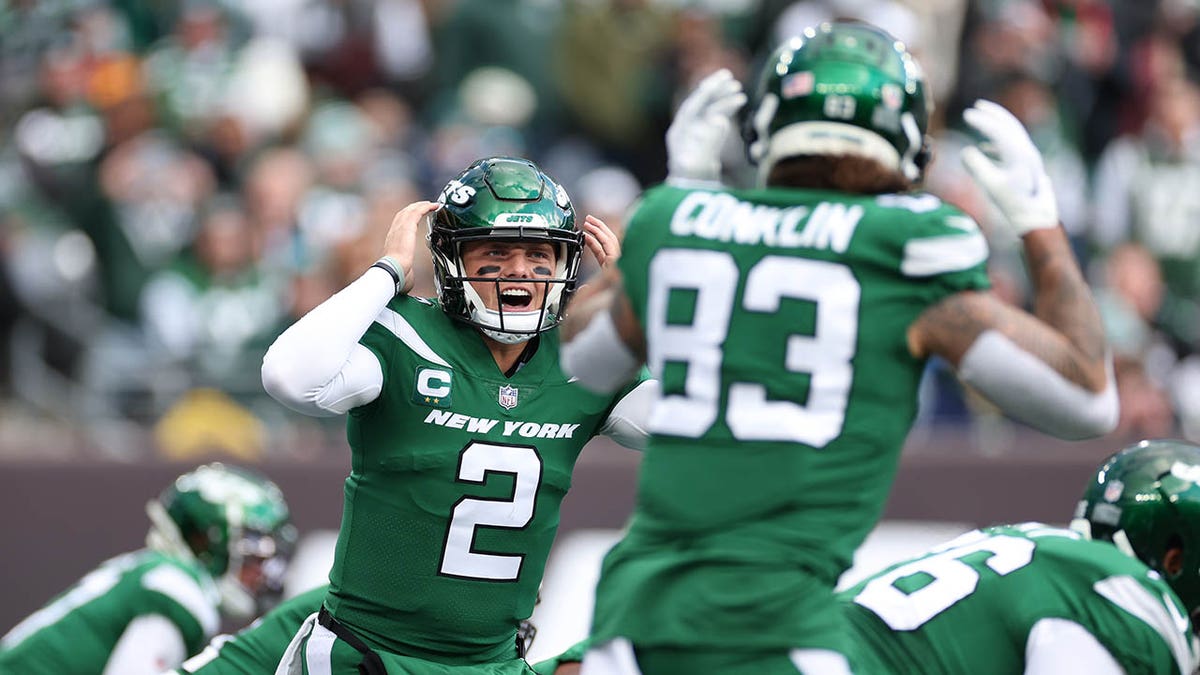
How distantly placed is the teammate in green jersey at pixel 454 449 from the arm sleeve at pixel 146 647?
3.69 ft

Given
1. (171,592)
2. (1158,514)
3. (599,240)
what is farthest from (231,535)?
(1158,514)

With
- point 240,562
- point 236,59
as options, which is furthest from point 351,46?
point 240,562

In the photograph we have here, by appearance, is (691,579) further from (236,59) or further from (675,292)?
(236,59)

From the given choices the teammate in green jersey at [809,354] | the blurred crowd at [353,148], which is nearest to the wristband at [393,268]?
the teammate in green jersey at [809,354]

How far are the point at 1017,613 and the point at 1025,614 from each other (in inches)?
0.7

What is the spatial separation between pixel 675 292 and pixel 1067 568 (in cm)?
108

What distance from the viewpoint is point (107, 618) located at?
580 centimetres

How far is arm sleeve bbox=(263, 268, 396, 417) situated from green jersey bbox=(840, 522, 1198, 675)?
4.36ft

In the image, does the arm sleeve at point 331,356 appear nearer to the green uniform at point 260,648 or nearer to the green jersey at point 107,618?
the green uniform at point 260,648

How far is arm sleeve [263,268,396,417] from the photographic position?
433 centimetres

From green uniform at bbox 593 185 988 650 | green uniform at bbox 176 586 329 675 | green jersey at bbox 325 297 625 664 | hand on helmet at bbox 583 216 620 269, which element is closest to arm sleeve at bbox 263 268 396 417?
green jersey at bbox 325 297 625 664

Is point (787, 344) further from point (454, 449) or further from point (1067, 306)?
point (454, 449)

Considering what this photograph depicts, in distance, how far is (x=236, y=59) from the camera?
39.4 feet

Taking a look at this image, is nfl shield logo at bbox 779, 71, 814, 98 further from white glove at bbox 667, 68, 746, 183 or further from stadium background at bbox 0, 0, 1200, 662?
stadium background at bbox 0, 0, 1200, 662
